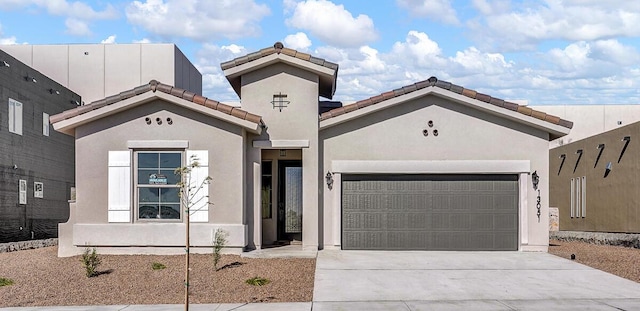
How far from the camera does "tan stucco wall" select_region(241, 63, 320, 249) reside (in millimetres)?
16984

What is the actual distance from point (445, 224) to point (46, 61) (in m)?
26.1

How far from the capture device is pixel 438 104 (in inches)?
676

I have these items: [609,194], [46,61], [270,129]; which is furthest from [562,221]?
[46,61]

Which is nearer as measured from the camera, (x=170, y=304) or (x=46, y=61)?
(x=170, y=304)

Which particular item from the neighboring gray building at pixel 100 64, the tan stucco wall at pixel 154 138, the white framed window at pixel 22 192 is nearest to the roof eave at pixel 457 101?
the tan stucco wall at pixel 154 138

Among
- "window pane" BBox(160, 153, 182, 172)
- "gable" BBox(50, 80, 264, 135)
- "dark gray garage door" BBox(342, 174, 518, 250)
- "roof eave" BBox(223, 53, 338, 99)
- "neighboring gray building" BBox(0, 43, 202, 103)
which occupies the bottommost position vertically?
"dark gray garage door" BBox(342, 174, 518, 250)

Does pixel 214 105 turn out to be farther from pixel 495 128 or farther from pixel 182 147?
pixel 495 128

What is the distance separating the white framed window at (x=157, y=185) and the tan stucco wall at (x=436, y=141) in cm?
385

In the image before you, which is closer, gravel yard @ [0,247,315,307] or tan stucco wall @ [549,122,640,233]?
gravel yard @ [0,247,315,307]

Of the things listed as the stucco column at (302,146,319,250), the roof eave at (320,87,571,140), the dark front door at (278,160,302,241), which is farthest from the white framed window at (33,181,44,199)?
the roof eave at (320,87,571,140)

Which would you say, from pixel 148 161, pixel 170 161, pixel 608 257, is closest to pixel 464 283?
pixel 608 257

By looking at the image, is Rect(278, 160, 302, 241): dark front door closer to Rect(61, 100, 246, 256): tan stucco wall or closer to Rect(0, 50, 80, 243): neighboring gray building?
Rect(61, 100, 246, 256): tan stucco wall

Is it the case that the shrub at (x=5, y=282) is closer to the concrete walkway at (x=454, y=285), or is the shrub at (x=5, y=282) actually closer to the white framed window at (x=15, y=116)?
the concrete walkway at (x=454, y=285)

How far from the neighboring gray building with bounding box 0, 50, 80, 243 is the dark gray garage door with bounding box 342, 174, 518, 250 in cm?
1133
